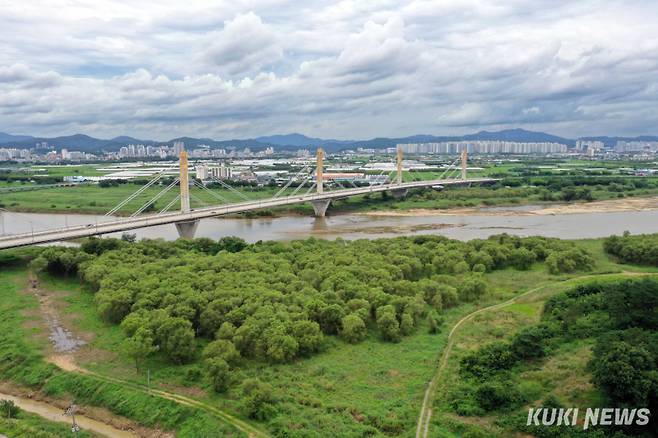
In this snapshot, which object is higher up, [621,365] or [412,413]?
[621,365]

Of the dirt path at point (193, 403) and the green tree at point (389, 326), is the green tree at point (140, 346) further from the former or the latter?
the green tree at point (389, 326)

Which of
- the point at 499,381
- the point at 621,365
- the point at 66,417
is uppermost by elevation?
the point at 621,365

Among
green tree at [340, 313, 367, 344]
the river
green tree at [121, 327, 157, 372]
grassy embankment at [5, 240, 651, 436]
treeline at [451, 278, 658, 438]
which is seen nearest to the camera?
treeline at [451, 278, 658, 438]

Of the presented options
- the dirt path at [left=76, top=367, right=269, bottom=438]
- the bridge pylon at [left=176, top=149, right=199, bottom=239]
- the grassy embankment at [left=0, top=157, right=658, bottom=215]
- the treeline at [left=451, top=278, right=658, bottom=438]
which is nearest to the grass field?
the grassy embankment at [left=0, top=157, right=658, bottom=215]

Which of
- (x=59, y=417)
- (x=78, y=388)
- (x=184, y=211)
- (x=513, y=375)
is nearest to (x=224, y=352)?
(x=78, y=388)

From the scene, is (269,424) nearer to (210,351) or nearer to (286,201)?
(210,351)

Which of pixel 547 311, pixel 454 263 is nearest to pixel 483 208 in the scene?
pixel 454 263

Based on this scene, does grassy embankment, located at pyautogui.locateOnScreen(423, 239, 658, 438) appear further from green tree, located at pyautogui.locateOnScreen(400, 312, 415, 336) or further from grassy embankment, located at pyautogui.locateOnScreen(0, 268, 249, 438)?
grassy embankment, located at pyautogui.locateOnScreen(0, 268, 249, 438)

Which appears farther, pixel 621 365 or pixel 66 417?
pixel 66 417
